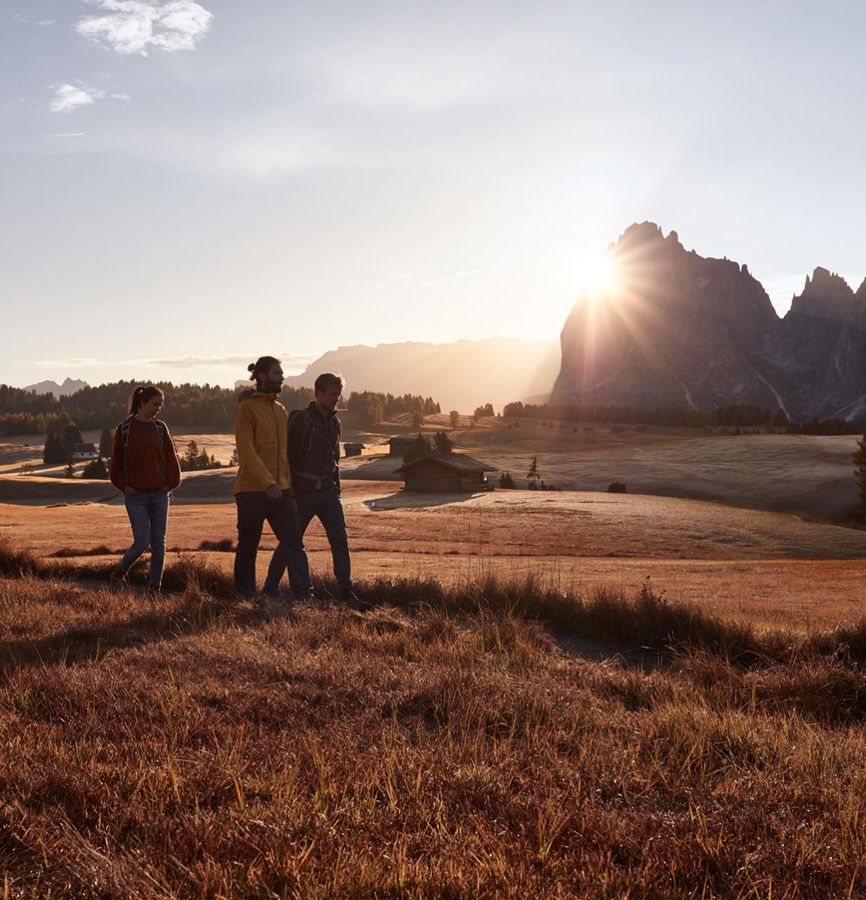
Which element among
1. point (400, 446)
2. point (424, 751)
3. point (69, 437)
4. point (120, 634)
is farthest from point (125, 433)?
point (69, 437)

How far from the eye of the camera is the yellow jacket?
8.38 m

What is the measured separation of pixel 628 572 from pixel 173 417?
509 feet

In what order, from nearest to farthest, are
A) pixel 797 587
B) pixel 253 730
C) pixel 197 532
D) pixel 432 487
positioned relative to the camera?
pixel 253 730
pixel 797 587
pixel 197 532
pixel 432 487

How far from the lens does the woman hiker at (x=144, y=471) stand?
931 cm

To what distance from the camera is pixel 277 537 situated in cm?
850

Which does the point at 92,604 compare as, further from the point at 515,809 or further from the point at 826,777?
the point at 826,777

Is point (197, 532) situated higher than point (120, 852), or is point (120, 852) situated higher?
point (120, 852)

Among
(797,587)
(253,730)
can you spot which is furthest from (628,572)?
(253,730)

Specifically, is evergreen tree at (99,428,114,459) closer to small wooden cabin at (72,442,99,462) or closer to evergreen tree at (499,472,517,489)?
small wooden cabin at (72,442,99,462)

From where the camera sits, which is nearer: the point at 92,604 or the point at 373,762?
the point at 373,762

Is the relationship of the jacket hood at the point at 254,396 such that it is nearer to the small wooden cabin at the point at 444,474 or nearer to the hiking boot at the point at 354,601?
the hiking boot at the point at 354,601

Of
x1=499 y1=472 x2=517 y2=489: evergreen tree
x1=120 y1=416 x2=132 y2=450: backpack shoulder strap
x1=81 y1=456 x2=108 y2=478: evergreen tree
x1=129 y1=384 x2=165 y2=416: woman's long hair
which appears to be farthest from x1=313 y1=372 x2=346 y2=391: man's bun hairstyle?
x1=81 y1=456 x2=108 y2=478: evergreen tree

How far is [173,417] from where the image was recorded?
164m

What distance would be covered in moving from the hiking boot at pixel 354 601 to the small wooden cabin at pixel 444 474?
2415 inches
